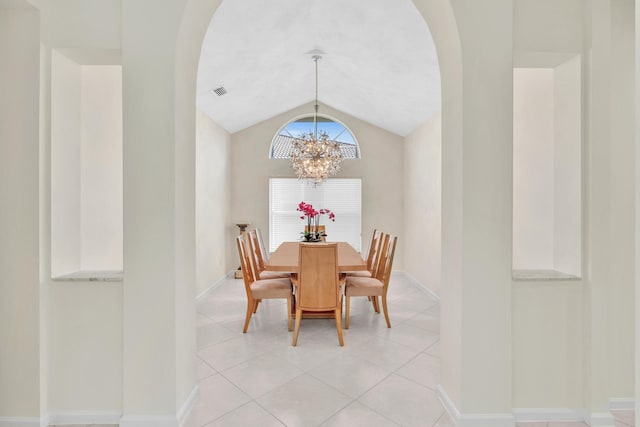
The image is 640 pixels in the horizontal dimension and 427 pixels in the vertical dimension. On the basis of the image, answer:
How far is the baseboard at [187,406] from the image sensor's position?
6.13 ft

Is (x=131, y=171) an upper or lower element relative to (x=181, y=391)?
upper

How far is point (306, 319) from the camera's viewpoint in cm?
374

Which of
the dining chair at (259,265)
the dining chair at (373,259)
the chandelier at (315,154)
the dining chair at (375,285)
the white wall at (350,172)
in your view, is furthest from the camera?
the white wall at (350,172)

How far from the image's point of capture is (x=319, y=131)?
6320 mm

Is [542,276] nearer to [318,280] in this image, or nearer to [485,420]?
[485,420]

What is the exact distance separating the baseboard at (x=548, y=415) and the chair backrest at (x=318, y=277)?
1.56 meters

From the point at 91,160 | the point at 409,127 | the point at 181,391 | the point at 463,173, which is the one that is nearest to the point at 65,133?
the point at 91,160

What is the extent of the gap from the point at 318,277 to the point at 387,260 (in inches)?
36.8

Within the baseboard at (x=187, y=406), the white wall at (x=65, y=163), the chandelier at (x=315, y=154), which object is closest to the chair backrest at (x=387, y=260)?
the chandelier at (x=315, y=154)

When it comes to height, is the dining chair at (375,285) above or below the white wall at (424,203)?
below
